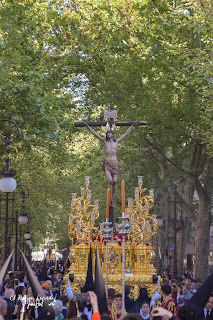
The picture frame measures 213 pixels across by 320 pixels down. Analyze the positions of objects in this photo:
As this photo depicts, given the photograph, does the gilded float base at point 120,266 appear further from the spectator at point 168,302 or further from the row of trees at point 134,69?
the row of trees at point 134,69

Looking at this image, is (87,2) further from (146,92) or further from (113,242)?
(113,242)

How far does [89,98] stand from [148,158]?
4963mm

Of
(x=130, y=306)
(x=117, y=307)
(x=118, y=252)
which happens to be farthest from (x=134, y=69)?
(x=117, y=307)

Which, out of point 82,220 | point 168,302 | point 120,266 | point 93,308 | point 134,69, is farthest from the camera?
point 134,69

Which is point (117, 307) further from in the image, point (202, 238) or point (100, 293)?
point (202, 238)

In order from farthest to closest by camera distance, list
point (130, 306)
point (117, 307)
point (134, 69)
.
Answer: point (134, 69)
point (130, 306)
point (117, 307)

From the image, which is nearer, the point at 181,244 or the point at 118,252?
the point at 118,252

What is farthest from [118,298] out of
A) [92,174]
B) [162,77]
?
[92,174]

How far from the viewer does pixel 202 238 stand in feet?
89.9

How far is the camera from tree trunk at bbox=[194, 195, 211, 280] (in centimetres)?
2723

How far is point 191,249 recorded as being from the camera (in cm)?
5500

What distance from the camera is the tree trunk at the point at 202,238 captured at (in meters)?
27.2

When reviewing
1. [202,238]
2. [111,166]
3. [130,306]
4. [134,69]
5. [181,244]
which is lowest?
[130,306]

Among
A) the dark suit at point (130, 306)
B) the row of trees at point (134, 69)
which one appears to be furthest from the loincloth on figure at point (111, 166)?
the dark suit at point (130, 306)
